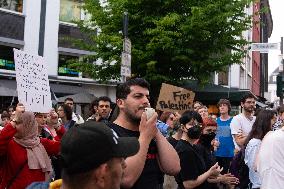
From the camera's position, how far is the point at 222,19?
16219 millimetres

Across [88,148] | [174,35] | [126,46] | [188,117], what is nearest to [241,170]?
[188,117]

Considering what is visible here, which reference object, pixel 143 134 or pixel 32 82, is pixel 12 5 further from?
pixel 143 134

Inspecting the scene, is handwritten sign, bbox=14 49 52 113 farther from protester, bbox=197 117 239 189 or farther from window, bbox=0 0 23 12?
window, bbox=0 0 23 12

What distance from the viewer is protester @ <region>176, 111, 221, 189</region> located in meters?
4.82

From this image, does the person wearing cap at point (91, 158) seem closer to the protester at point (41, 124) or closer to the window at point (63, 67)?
the protester at point (41, 124)

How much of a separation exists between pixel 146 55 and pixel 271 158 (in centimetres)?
1237

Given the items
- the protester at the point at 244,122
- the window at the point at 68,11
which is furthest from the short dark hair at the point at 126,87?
the window at the point at 68,11

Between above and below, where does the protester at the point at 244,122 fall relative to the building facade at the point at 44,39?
below

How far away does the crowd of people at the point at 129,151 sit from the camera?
82.2 inches

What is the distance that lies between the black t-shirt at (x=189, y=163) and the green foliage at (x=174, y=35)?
1097 centimetres

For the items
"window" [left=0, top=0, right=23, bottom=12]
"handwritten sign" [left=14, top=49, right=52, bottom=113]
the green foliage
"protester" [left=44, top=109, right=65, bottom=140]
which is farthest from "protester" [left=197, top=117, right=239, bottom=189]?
"window" [left=0, top=0, right=23, bottom=12]

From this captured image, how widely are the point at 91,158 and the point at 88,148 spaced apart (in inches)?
1.9

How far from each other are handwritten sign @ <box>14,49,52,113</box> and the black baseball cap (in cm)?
324

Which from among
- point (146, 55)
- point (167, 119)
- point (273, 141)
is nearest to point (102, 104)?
point (167, 119)
